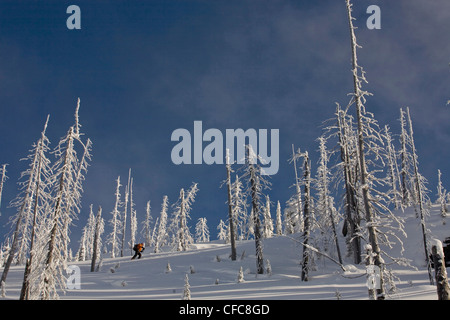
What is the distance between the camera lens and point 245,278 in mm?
24484

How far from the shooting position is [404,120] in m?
34.9

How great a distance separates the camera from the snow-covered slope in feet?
56.6

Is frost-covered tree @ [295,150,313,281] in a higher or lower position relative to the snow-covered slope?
higher

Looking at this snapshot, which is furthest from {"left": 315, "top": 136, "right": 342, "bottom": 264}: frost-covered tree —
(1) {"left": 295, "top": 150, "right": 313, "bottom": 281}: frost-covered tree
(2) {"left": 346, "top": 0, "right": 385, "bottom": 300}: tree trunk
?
(2) {"left": 346, "top": 0, "right": 385, "bottom": 300}: tree trunk

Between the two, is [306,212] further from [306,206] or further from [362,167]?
[362,167]

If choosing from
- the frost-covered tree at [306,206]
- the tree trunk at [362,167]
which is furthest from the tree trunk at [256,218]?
the tree trunk at [362,167]

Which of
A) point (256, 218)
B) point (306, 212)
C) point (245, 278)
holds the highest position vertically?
point (256, 218)

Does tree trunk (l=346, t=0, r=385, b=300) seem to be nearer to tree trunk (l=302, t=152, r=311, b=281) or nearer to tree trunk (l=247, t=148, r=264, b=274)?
tree trunk (l=302, t=152, r=311, b=281)

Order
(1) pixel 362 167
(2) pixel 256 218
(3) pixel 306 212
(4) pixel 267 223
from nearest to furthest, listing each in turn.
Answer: (1) pixel 362 167, (3) pixel 306 212, (2) pixel 256 218, (4) pixel 267 223

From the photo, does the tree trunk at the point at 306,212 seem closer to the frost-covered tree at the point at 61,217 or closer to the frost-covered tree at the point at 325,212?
the frost-covered tree at the point at 325,212

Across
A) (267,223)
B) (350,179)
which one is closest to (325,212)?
(350,179)
